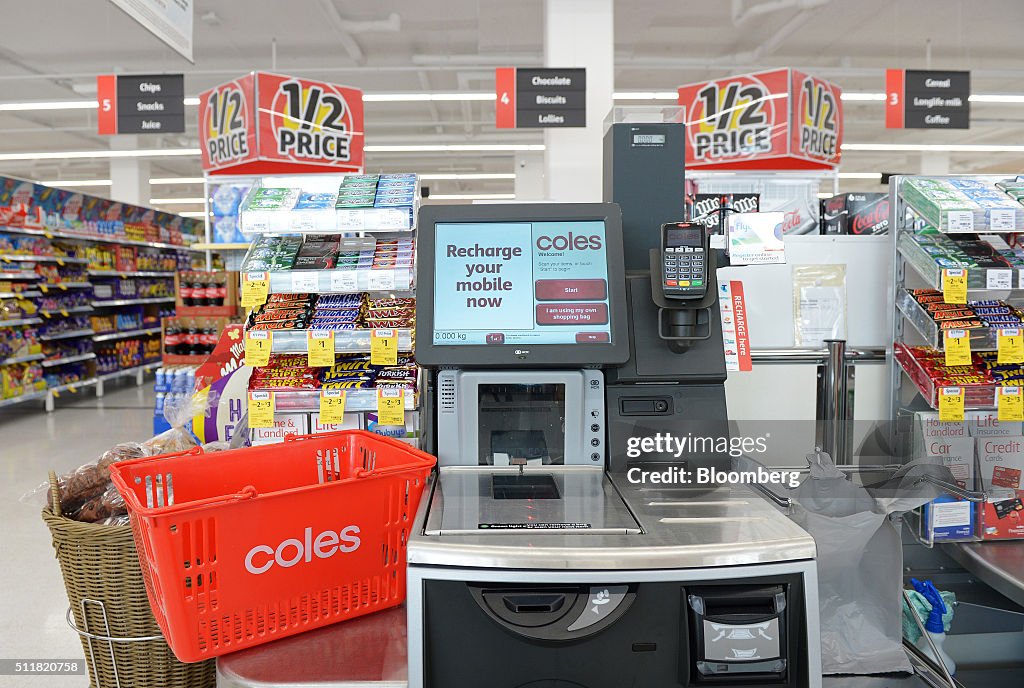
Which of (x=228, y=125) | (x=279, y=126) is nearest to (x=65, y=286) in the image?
(x=228, y=125)

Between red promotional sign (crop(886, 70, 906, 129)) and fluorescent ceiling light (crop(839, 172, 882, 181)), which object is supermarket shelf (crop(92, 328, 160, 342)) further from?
fluorescent ceiling light (crop(839, 172, 882, 181))

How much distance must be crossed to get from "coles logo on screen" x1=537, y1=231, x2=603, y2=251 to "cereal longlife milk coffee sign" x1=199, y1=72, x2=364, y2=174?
16.4 ft

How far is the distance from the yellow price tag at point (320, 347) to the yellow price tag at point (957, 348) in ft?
6.98

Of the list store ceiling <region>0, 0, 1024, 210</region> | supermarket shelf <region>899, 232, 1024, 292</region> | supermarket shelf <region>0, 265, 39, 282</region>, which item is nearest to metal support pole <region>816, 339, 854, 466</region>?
supermarket shelf <region>899, 232, 1024, 292</region>

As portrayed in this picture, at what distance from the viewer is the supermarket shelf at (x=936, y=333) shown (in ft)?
7.52

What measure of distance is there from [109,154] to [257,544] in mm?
15516

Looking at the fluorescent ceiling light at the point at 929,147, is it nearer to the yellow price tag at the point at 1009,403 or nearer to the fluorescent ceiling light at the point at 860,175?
the fluorescent ceiling light at the point at 860,175

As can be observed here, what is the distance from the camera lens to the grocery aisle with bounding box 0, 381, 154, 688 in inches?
125

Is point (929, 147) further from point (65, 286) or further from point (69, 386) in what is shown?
point (69, 386)

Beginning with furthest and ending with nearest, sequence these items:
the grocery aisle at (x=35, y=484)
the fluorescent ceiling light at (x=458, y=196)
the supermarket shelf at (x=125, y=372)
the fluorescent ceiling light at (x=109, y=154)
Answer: the fluorescent ceiling light at (x=458, y=196)
the fluorescent ceiling light at (x=109, y=154)
the supermarket shelf at (x=125, y=372)
the grocery aisle at (x=35, y=484)

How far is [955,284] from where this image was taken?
88.5 inches

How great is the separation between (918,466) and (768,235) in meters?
0.80

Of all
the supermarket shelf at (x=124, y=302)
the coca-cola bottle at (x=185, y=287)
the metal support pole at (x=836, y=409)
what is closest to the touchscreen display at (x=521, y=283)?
the metal support pole at (x=836, y=409)

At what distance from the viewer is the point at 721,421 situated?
178cm
